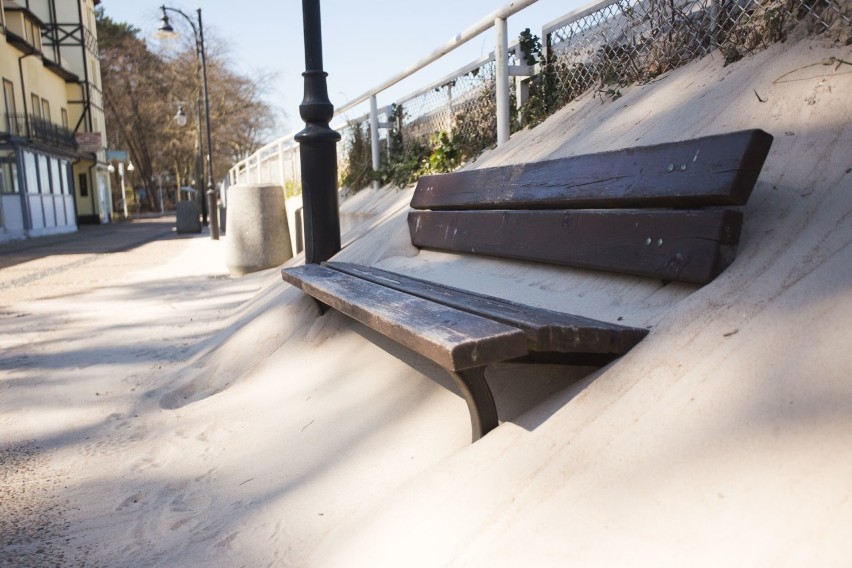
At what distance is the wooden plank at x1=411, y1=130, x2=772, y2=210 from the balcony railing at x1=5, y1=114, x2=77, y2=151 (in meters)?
27.9

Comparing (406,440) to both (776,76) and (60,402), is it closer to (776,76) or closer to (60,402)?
(776,76)

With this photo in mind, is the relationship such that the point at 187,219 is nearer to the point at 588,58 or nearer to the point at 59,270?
the point at 59,270

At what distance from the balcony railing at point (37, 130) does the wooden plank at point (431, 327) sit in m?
28.1

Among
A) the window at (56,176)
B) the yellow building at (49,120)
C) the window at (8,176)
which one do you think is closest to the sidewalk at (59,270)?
the window at (8,176)

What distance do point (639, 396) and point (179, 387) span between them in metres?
3.00

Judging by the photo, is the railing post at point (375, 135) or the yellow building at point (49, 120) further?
the yellow building at point (49, 120)

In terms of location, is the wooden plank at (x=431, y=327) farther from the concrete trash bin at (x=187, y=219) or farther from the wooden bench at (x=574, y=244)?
the concrete trash bin at (x=187, y=219)

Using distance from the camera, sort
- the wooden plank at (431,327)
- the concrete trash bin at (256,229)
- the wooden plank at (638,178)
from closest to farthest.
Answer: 1. the wooden plank at (431,327)
2. the wooden plank at (638,178)
3. the concrete trash bin at (256,229)

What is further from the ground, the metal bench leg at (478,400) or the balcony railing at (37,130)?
the balcony railing at (37,130)

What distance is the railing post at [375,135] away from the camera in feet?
27.7

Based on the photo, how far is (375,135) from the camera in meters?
8.57

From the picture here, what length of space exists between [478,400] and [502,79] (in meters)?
3.59

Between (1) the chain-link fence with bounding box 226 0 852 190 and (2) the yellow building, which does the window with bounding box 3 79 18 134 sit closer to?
(2) the yellow building

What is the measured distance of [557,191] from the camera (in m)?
2.98
